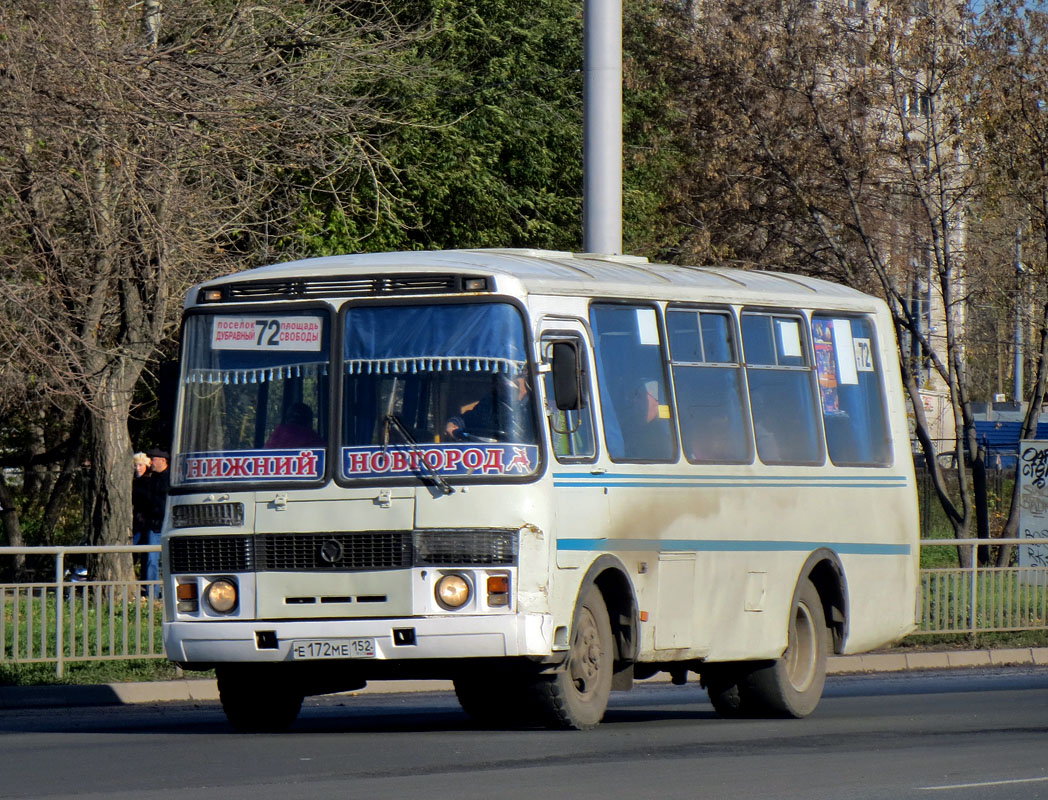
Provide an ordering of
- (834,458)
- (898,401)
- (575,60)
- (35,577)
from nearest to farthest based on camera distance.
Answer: (834,458) → (898,401) → (35,577) → (575,60)

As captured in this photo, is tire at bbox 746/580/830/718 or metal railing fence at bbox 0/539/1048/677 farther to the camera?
metal railing fence at bbox 0/539/1048/677

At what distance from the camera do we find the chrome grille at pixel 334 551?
10.3 meters

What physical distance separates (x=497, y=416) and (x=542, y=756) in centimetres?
197

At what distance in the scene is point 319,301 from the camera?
1083 centimetres

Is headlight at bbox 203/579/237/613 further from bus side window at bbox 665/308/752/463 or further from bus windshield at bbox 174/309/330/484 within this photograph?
bus side window at bbox 665/308/752/463

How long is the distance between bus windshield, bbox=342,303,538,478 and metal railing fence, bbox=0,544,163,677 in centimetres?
535

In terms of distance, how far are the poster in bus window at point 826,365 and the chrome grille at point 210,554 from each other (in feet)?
15.3

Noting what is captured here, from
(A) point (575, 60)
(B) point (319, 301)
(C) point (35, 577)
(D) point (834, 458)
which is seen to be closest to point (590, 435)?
(B) point (319, 301)

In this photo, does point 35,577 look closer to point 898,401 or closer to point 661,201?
point 898,401

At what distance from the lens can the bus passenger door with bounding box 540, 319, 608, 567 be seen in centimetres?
1049

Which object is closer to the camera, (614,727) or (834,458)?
(614,727)

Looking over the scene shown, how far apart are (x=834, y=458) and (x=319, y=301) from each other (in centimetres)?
427

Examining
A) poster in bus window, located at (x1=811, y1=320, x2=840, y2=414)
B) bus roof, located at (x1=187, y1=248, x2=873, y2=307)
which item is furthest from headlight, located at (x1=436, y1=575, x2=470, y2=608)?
poster in bus window, located at (x1=811, y1=320, x2=840, y2=414)

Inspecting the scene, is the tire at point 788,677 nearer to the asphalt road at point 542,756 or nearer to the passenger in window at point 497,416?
the asphalt road at point 542,756
